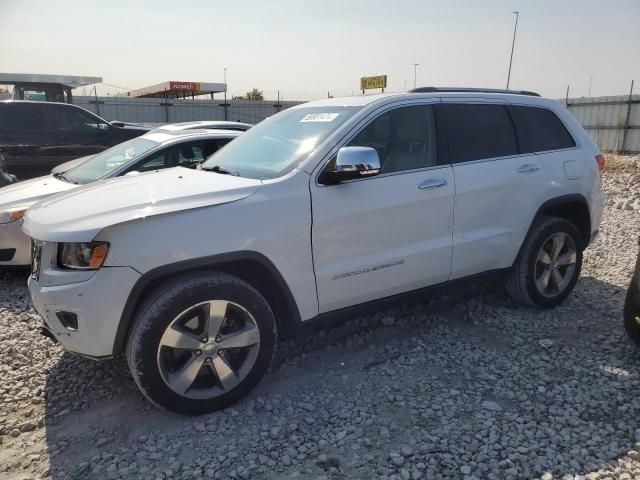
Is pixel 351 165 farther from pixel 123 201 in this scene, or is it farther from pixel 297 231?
pixel 123 201

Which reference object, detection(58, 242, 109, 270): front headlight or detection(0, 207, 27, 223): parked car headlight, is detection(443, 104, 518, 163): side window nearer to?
detection(58, 242, 109, 270): front headlight

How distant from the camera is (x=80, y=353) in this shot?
274cm

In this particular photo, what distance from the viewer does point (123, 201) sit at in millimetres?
2887

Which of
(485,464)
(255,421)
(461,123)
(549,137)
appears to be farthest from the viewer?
(549,137)

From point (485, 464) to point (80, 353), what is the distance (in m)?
2.16

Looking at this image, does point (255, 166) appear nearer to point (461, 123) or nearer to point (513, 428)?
point (461, 123)

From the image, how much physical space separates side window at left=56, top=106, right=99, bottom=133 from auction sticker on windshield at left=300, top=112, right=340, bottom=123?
6.89m

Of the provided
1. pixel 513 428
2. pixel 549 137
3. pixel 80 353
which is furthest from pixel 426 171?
pixel 80 353

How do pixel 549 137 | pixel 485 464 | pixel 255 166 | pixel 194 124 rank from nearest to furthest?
pixel 485 464 → pixel 255 166 → pixel 549 137 → pixel 194 124

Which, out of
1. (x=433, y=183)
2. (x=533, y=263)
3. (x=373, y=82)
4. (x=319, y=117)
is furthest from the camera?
(x=373, y=82)

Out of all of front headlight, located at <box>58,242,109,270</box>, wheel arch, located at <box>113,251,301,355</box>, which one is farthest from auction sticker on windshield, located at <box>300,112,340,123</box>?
front headlight, located at <box>58,242,109,270</box>

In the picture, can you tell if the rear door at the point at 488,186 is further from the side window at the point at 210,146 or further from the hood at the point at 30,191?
the hood at the point at 30,191

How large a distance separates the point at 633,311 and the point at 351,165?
2.27m

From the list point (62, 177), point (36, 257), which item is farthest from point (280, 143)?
point (62, 177)
